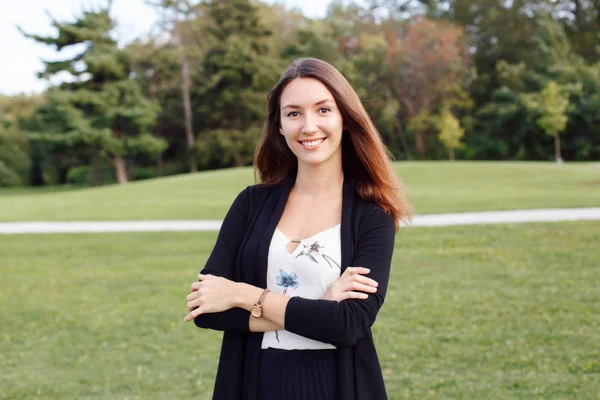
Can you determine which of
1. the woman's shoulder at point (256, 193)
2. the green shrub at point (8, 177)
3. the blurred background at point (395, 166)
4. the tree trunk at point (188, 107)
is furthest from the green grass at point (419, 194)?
the green shrub at point (8, 177)

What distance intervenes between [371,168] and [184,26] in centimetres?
4395

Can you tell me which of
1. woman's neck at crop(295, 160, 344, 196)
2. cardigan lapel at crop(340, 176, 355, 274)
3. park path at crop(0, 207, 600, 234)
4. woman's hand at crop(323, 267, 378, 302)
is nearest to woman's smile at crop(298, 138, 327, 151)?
woman's neck at crop(295, 160, 344, 196)

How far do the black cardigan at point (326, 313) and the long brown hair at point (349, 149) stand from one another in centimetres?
8

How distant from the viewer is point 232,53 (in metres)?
35.0

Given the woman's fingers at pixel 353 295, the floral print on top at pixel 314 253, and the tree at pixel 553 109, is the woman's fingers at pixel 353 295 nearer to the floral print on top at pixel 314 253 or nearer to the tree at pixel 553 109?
the floral print on top at pixel 314 253

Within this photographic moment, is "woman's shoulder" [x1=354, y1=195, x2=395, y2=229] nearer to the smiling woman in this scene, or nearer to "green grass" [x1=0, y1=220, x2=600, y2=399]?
the smiling woman

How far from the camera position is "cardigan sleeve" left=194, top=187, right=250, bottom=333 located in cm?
200

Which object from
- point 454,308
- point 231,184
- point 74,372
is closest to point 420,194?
point 231,184

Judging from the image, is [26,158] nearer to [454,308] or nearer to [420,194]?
[420,194]

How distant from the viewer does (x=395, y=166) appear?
25078 millimetres

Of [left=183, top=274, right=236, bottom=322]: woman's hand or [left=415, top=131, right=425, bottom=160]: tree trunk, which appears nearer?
[left=183, top=274, right=236, bottom=322]: woman's hand

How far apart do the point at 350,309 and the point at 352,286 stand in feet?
A: 0.25

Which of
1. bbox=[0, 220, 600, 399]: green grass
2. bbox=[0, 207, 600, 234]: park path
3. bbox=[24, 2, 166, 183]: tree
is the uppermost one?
bbox=[24, 2, 166, 183]: tree

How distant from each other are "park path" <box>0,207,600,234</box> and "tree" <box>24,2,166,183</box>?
63.1 ft
